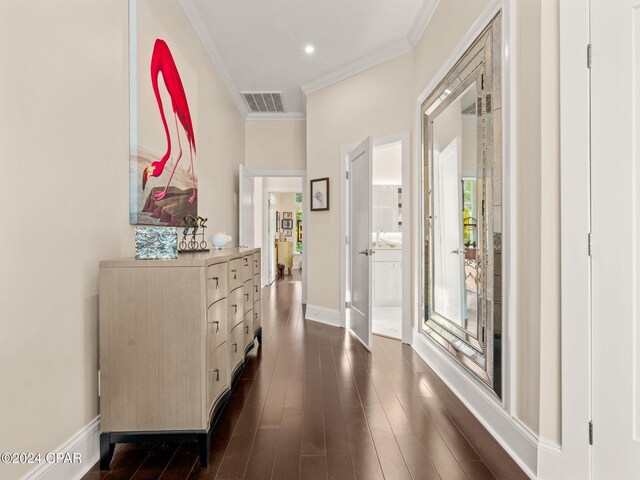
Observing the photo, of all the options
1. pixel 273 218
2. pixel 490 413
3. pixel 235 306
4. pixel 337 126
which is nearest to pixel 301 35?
pixel 337 126

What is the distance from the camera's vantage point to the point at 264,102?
5.21m

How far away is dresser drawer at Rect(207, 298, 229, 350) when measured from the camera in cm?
181

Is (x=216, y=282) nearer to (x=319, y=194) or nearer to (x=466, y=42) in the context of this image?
(x=466, y=42)

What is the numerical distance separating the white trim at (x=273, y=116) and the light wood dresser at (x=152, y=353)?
4.46 metres

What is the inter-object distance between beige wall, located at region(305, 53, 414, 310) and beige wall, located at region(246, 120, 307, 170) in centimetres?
91

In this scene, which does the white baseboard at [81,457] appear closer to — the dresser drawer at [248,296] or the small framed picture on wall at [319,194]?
the dresser drawer at [248,296]

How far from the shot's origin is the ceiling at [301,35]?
3062mm

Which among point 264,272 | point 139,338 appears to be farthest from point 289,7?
point 264,272

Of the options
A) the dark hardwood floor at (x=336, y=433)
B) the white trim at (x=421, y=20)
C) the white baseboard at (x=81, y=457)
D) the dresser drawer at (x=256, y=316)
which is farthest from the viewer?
the dresser drawer at (x=256, y=316)

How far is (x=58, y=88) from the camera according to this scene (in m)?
1.47
